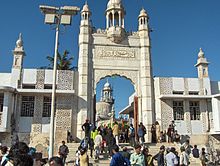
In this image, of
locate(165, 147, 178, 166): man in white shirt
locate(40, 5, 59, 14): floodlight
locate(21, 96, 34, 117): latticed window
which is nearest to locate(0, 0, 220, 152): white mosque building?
locate(21, 96, 34, 117): latticed window

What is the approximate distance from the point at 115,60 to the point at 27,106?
7306mm

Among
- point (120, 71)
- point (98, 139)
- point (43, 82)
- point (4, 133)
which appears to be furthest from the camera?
point (120, 71)

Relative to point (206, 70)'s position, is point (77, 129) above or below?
below

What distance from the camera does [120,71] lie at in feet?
69.8

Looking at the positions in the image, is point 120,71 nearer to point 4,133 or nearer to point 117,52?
point 117,52

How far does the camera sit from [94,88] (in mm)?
20688

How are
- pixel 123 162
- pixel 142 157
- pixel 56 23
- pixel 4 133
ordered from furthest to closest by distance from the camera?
pixel 4 133 < pixel 56 23 < pixel 142 157 < pixel 123 162

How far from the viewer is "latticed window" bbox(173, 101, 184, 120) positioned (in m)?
21.2

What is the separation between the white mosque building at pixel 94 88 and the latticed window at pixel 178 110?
0.07 metres

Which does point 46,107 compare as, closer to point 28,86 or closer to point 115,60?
point 28,86

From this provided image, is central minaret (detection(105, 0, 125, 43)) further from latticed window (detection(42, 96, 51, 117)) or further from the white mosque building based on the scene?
latticed window (detection(42, 96, 51, 117))

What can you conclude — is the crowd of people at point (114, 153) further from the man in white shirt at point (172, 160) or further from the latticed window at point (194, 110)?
the latticed window at point (194, 110)

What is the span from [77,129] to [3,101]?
532 cm

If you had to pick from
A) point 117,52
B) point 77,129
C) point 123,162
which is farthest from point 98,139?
point 117,52
